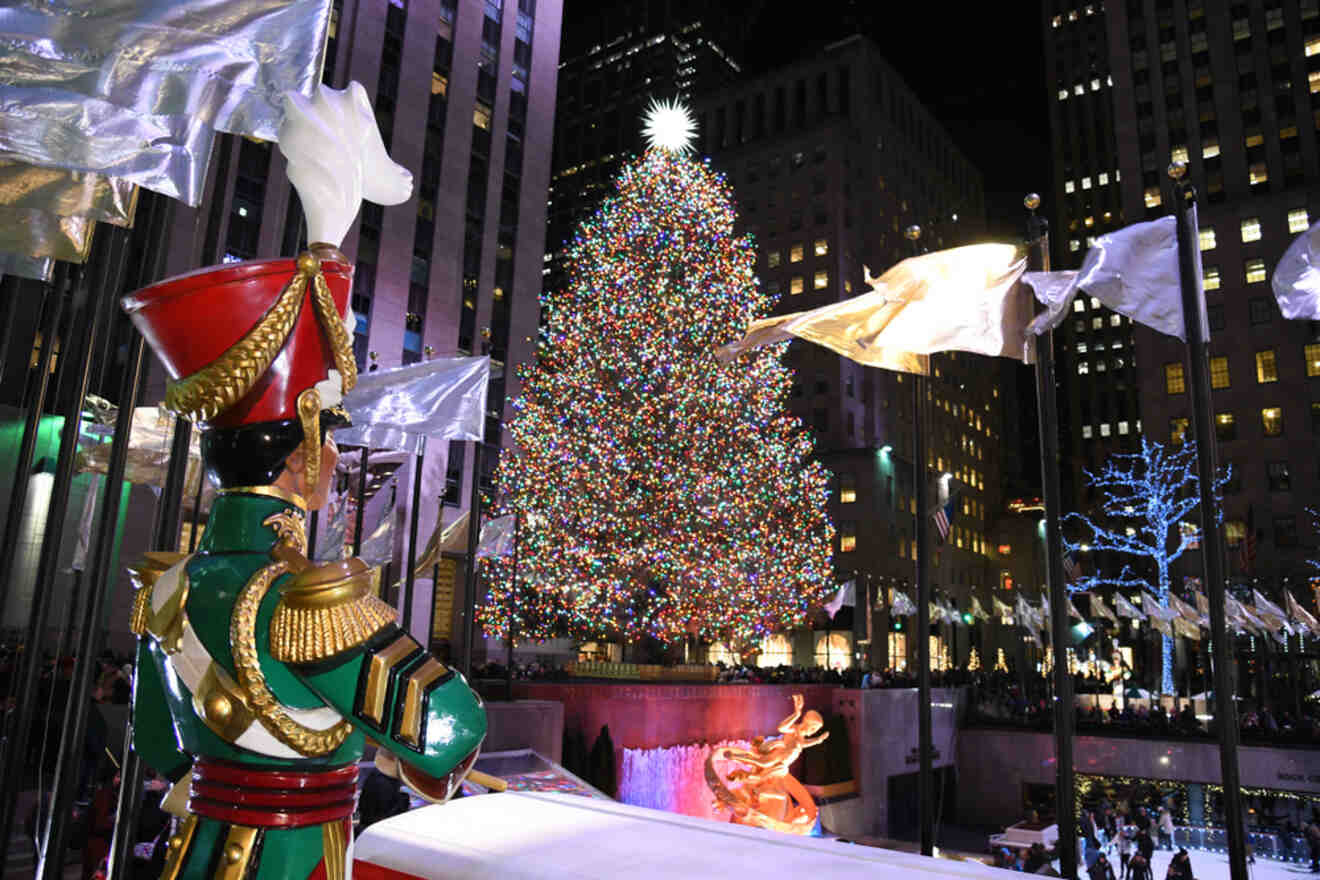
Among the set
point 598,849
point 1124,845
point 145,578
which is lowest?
point 1124,845

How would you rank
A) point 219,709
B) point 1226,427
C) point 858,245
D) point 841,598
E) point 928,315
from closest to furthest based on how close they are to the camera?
point 219,709
point 928,315
point 841,598
point 1226,427
point 858,245

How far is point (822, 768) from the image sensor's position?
2980cm

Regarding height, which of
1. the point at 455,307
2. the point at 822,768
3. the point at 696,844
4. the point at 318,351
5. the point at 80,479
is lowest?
the point at 822,768

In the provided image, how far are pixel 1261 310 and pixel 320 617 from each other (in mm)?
72097

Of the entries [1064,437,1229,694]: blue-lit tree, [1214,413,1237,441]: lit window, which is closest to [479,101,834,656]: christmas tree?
[1064,437,1229,694]: blue-lit tree

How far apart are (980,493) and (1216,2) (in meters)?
47.4

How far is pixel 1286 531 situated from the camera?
57.3 meters

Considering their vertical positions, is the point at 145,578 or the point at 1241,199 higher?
the point at 1241,199

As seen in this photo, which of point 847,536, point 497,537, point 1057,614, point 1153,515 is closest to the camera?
point 1057,614

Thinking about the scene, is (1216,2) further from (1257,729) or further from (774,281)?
(1257,729)

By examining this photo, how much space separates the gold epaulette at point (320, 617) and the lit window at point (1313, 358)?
71.0m

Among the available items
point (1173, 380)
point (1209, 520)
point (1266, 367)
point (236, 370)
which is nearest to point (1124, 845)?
point (1209, 520)

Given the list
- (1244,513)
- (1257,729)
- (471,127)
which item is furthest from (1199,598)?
(471,127)

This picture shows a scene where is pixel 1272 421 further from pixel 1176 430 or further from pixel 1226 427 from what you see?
pixel 1176 430
